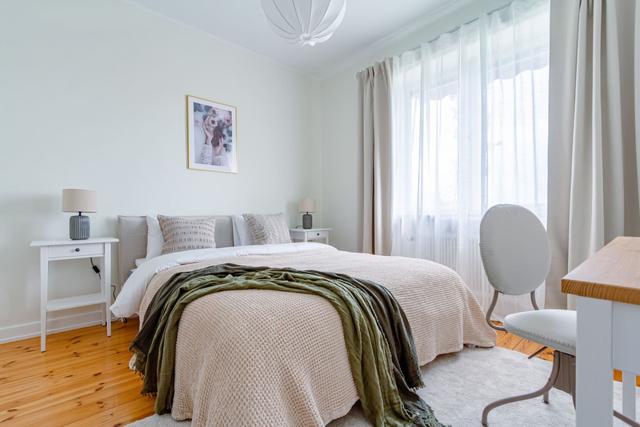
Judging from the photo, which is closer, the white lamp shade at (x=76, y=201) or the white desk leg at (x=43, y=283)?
the white desk leg at (x=43, y=283)

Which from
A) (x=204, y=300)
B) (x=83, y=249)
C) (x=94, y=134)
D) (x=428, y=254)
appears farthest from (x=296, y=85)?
(x=204, y=300)

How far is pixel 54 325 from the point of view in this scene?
260 centimetres

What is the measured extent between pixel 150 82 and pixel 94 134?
0.76m

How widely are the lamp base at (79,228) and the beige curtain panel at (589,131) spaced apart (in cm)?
363

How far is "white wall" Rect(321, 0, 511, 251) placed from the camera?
3971 mm

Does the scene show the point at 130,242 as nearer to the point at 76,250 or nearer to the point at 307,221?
the point at 76,250

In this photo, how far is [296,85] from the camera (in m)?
4.46

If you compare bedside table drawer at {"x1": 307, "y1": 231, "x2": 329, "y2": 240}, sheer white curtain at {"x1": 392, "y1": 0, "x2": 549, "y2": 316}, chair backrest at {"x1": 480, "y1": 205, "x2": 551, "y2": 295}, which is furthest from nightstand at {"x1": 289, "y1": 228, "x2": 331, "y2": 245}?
chair backrest at {"x1": 480, "y1": 205, "x2": 551, "y2": 295}

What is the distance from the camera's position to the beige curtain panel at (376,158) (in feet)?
12.0

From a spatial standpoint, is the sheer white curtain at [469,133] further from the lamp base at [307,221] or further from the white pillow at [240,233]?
the white pillow at [240,233]

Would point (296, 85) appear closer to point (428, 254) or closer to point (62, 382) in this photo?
point (428, 254)

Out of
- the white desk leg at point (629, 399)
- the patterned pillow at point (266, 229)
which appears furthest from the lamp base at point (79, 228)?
the white desk leg at point (629, 399)

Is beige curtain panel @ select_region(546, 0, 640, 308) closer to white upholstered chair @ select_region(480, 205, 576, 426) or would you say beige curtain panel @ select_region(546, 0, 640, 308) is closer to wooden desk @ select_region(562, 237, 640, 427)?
white upholstered chair @ select_region(480, 205, 576, 426)

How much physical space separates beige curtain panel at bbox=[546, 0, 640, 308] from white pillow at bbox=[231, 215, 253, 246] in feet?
9.01
